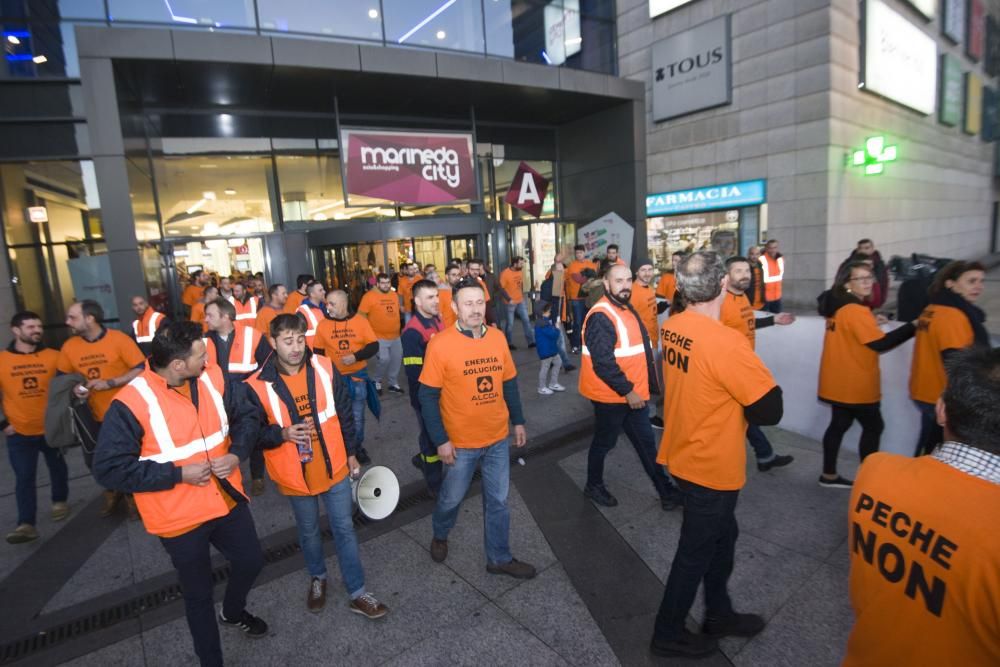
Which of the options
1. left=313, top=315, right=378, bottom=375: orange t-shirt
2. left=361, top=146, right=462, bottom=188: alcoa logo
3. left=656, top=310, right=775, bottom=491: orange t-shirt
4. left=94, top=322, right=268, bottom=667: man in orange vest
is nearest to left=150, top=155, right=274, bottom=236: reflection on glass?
left=361, top=146, right=462, bottom=188: alcoa logo

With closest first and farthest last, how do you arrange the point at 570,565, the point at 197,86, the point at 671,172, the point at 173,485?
1. the point at 173,485
2. the point at 570,565
3. the point at 197,86
4. the point at 671,172

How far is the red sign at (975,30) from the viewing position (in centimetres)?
2039

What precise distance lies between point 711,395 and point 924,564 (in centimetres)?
118

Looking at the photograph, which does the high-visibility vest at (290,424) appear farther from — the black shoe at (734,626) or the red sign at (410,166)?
the red sign at (410,166)

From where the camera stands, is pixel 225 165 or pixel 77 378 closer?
pixel 77 378

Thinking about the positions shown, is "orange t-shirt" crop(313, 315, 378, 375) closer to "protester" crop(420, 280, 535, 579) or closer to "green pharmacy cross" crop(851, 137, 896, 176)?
"protester" crop(420, 280, 535, 579)

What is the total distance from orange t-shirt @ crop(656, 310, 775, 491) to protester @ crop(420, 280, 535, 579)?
1279mm

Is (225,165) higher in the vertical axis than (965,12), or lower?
lower

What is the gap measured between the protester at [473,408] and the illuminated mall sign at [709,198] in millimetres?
12561

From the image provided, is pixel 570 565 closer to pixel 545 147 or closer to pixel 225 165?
pixel 225 165

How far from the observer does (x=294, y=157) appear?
492 inches

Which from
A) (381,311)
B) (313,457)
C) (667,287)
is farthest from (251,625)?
(667,287)

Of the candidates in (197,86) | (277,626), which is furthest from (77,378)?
(197,86)

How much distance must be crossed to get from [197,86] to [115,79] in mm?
1783
